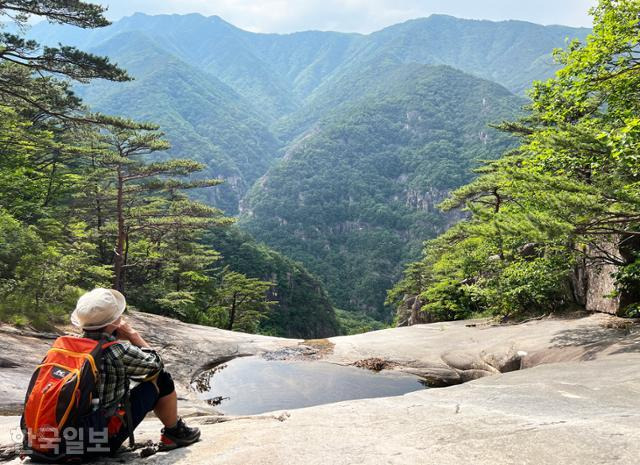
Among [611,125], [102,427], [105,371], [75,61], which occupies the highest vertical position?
[75,61]

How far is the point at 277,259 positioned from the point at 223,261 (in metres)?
10.4

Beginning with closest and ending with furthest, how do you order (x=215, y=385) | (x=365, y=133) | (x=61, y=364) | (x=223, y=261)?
(x=61, y=364) → (x=215, y=385) → (x=223, y=261) → (x=365, y=133)

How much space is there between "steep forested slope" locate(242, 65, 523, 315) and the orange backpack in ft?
339

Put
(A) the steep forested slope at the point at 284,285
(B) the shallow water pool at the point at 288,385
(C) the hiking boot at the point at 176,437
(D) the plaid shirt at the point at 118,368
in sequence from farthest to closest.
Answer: (A) the steep forested slope at the point at 284,285, (B) the shallow water pool at the point at 288,385, (C) the hiking boot at the point at 176,437, (D) the plaid shirt at the point at 118,368

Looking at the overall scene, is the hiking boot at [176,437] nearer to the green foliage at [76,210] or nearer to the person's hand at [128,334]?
the person's hand at [128,334]

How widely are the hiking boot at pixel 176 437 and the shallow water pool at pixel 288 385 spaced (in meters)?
4.01

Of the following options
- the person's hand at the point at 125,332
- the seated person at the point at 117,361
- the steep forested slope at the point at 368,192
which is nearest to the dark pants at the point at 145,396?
the seated person at the point at 117,361

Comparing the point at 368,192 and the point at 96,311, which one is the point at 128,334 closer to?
the point at 96,311

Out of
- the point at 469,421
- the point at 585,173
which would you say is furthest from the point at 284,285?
the point at 469,421

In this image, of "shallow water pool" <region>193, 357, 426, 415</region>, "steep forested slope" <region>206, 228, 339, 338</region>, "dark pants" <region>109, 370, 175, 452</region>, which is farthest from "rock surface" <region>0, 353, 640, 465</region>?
"steep forested slope" <region>206, 228, 339, 338</region>

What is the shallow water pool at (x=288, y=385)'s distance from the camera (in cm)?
782

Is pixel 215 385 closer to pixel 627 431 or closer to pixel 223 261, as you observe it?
pixel 627 431

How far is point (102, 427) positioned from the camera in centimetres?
291

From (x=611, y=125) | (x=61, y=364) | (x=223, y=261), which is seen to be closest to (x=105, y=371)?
(x=61, y=364)
